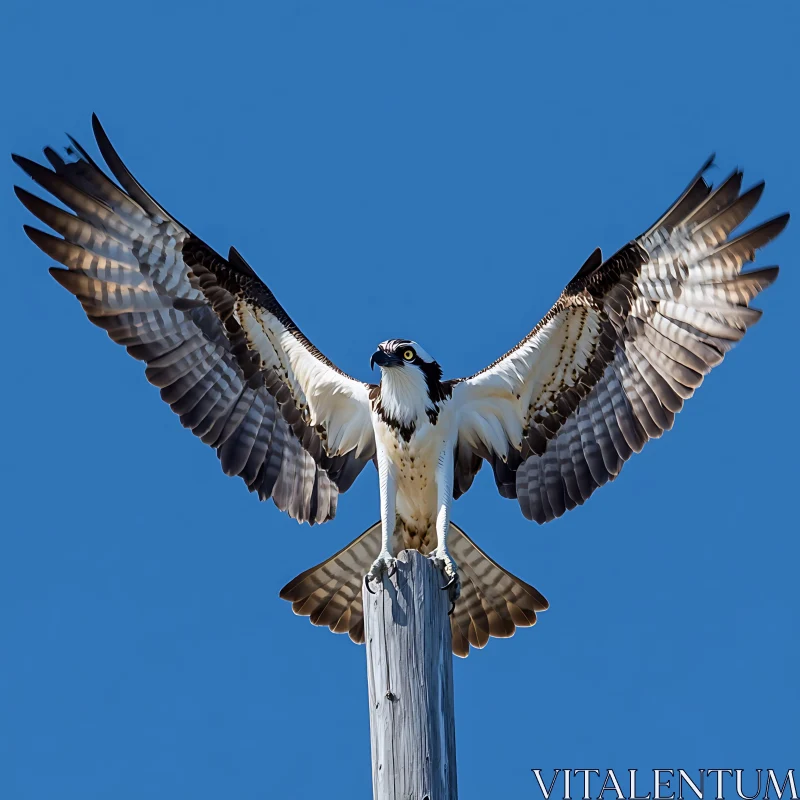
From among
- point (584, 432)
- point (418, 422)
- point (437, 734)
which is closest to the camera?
point (437, 734)

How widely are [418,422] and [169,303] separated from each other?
6.88 feet

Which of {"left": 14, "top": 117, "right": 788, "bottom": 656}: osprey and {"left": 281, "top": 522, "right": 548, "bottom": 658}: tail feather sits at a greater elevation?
{"left": 14, "top": 117, "right": 788, "bottom": 656}: osprey

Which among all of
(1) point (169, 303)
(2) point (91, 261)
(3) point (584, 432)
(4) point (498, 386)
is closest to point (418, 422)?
(4) point (498, 386)

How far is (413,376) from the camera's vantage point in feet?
26.7

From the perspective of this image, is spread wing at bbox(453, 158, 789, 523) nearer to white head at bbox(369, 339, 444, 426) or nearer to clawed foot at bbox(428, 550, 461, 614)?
white head at bbox(369, 339, 444, 426)

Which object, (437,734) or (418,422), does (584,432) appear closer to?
(418,422)

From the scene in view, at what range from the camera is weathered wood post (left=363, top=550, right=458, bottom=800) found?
214 inches

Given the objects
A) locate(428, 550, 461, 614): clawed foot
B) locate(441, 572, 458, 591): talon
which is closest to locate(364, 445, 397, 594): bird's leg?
locate(428, 550, 461, 614): clawed foot

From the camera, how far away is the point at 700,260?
838 centimetres

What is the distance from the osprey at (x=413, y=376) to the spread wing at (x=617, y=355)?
0.01 meters

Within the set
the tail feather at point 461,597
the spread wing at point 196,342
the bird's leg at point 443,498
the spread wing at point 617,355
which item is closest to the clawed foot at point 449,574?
the bird's leg at point 443,498

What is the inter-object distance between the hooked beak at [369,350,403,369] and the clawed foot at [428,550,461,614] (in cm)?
120

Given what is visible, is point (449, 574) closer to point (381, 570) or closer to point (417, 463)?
point (381, 570)

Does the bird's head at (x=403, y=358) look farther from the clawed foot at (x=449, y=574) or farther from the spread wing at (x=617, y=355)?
the clawed foot at (x=449, y=574)
